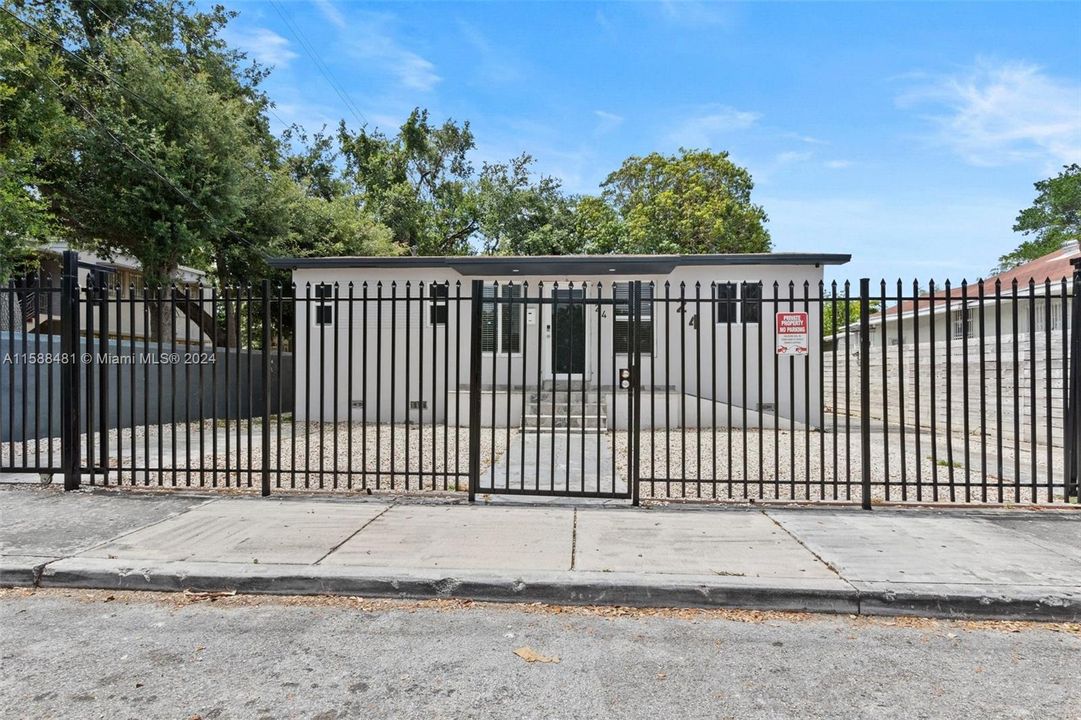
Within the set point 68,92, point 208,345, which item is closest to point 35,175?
point 68,92

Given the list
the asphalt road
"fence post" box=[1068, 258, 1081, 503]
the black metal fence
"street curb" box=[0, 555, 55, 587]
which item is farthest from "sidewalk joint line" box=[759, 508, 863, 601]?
"street curb" box=[0, 555, 55, 587]

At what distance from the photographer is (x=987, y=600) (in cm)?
396

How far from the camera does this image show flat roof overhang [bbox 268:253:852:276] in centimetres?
1346

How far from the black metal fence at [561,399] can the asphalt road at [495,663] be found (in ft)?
4.55

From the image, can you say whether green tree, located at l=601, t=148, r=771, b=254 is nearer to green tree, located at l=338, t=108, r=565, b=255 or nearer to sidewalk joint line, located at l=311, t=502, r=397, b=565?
green tree, located at l=338, t=108, r=565, b=255

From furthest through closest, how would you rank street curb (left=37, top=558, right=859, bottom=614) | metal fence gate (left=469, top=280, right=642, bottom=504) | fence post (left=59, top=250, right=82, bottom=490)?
fence post (left=59, top=250, right=82, bottom=490) → metal fence gate (left=469, top=280, right=642, bottom=504) → street curb (left=37, top=558, right=859, bottom=614)

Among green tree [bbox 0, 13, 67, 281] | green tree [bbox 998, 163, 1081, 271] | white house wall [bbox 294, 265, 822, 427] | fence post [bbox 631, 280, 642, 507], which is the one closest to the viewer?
fence post [bbox 631, 280, 642, 507]

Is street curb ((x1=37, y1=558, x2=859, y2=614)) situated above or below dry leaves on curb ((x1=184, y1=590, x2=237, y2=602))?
above

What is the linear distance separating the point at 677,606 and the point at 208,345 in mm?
19646

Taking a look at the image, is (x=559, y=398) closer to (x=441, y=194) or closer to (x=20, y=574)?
(x=20, y=574)

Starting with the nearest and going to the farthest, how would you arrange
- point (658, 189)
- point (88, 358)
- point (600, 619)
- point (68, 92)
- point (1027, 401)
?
1. point (600, 619)
2. point (88, 358)
3. point (1027, 401)
4. point (68, 92)
5. point (658, 189)

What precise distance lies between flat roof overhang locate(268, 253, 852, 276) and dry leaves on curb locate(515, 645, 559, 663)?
10.6 meters

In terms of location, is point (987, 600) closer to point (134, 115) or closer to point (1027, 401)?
point (1027, 401)

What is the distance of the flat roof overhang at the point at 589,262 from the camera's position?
44.2 ft
